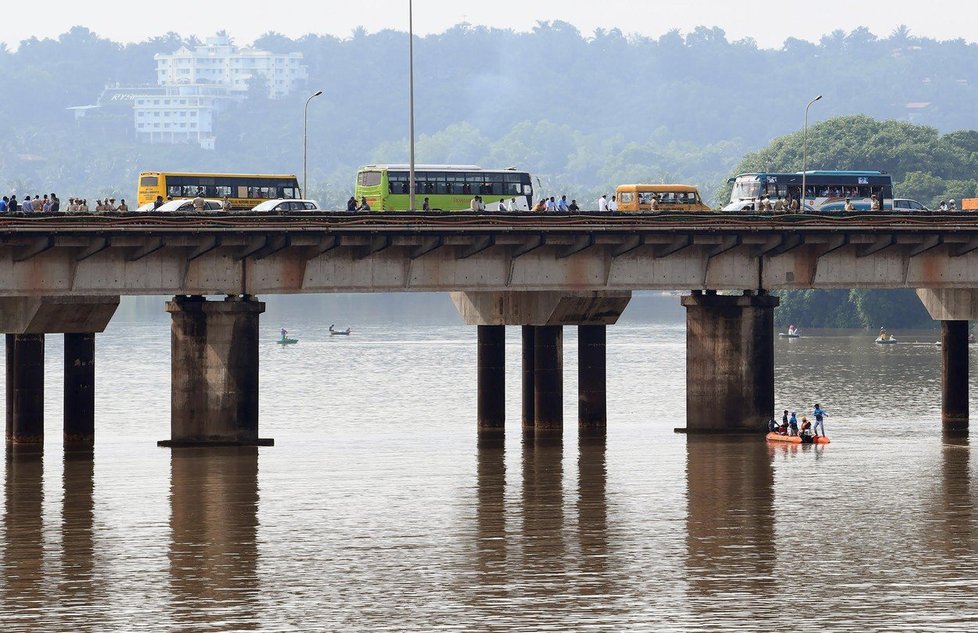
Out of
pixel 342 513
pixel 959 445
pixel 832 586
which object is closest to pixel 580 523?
pixel 342 513

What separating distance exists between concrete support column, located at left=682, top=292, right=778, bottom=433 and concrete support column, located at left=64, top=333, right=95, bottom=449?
2435cm

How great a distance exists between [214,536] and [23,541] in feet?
17.1

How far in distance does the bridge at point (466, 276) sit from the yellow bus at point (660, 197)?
43.6ft

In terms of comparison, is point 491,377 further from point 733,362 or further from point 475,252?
point 733,362

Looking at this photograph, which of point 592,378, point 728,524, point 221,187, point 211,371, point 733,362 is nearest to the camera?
point 728,524

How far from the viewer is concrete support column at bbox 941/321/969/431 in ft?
287

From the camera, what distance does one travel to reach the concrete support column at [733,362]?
77.8 meters

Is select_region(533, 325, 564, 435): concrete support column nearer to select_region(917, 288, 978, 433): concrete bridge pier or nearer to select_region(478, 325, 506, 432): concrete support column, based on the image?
select_region(478, 325, 506, 432): concrete support column

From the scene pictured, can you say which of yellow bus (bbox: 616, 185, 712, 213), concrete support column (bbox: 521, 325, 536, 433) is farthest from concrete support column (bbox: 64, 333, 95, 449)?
yellow bus (bbox: 616, 185, 712, 213)

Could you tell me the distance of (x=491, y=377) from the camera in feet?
280

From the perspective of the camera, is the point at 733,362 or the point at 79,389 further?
the point at 733,362

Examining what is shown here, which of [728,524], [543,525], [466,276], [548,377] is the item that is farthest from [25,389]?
[728,524]

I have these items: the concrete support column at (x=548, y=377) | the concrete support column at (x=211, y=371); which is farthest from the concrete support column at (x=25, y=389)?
the concrete support column at (x=548, y=377)

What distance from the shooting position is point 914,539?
52.8 metres
